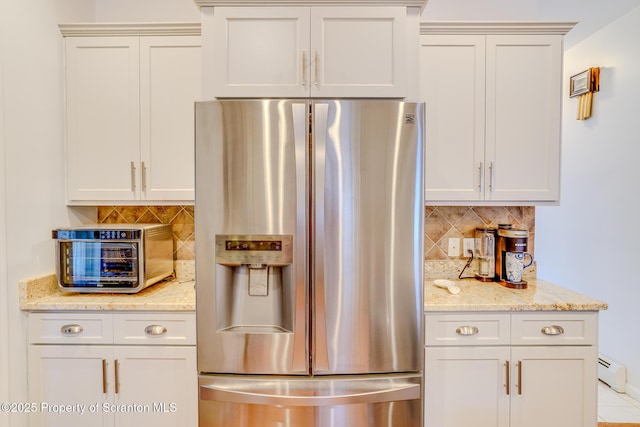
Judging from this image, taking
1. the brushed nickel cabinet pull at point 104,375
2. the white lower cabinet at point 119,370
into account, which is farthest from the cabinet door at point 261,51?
the brushed nickel cabinet pull at point 104,375

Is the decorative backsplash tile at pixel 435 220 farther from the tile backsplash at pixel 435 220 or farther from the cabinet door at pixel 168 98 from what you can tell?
the cabinet door at pixel 168 98

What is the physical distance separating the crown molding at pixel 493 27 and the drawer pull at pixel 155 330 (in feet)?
6.56

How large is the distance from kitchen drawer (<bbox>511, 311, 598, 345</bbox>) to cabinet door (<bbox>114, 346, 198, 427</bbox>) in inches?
59.2

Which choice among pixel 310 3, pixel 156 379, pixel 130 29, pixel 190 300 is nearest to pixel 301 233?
pixel 190 300

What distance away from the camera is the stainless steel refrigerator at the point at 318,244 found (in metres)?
1.39

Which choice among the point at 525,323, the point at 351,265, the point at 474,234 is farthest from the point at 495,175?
the point at 351,265

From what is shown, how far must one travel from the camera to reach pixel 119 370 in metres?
1.55

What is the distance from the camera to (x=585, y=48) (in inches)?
117

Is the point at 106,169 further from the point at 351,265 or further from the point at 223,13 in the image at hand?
the point at 351,265

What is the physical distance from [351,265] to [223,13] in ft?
4.24

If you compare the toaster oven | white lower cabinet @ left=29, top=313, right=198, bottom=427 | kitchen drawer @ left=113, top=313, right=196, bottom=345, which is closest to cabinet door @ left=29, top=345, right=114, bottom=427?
white lower cabinet @ left=29, top=313, right=198, bottom=427

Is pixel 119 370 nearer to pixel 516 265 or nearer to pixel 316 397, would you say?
pixel 316 397

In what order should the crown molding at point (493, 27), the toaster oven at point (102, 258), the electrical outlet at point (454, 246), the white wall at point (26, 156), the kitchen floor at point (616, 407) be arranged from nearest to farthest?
the white wall at point (26, 156), the toaster oven at point (102, 258), the crown molding at point (493, 27), the electrical outlet at point (454, 246), the kitchen floor at point (616, 407)

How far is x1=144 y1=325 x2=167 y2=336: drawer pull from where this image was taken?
155 centimetres
